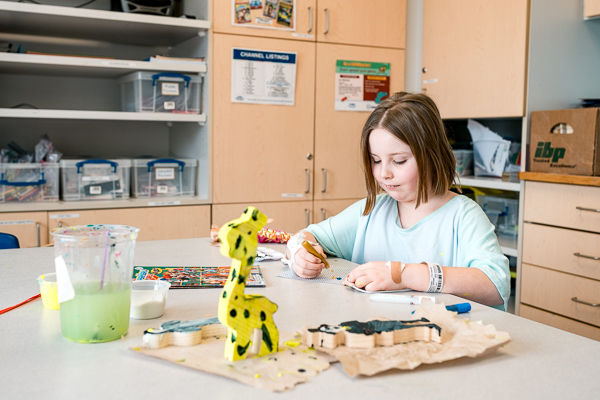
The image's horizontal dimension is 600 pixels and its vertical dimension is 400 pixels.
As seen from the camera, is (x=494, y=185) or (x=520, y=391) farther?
(x=494, y=185)

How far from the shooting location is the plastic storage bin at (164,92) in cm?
267

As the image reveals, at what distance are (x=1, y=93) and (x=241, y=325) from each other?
2.58 m

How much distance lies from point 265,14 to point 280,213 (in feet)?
3.25

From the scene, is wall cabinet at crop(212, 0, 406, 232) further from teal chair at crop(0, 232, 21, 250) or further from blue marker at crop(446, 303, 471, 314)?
blue marker at crop(446, 303, 471, 314)

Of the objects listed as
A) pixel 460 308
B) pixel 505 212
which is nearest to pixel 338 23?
pixel 505 212

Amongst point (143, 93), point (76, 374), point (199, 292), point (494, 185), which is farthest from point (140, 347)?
point (494, 185)

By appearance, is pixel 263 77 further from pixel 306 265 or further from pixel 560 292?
pixel 306 265

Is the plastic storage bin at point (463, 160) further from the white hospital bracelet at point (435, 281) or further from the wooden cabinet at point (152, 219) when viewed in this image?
the white hospital bracelet at point (435, 281)

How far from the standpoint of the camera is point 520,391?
69 cm

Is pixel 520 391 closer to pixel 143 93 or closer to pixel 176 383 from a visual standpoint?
pixel 176 383

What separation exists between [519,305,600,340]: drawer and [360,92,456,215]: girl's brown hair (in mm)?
1269

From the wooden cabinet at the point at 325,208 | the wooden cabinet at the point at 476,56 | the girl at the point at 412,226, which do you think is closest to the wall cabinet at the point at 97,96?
the wooden cabinet at the point at 325,208

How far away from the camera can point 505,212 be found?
2889 mm

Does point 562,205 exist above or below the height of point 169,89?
below
